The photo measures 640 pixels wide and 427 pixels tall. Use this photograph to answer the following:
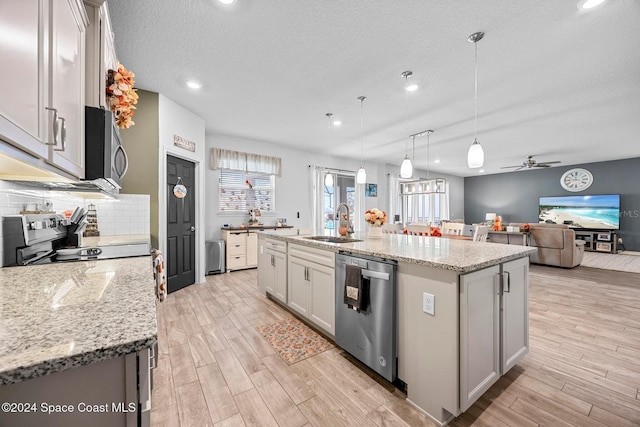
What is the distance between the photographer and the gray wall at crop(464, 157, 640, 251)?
7.25 m

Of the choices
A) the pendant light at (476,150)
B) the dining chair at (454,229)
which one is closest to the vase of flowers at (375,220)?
the pendant light at (476,150)

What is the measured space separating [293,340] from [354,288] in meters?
0.92

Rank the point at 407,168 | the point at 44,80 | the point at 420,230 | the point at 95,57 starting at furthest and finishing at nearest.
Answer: the point at 420,230 → the point at 407,168 → the point at 95,57 → the point at 44,80

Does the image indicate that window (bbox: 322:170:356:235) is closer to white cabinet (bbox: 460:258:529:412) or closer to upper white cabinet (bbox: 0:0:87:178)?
white cabinet (bbox: 460:258:529:412)

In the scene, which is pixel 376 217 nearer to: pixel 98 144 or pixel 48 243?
pixel 98 144

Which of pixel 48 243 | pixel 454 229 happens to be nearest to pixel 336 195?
pixel 454 229

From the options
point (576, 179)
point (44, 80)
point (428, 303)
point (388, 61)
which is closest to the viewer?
point (44, 80)

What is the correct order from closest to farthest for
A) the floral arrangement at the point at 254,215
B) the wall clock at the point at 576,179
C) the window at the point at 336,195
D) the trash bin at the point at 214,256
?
the trash bin at the point at 214,256, the floral arrangement at the point at 254,215, the window at the point at 336,195, the wall clock at the point at 576,179

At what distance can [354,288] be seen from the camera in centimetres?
188

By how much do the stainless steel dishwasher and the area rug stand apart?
20.6 ft

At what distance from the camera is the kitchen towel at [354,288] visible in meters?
1.83

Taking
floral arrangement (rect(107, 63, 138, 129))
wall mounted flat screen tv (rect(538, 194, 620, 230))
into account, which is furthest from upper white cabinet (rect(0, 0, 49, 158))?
wall mounted flat screen tv (rect(538, 194, 620, 230))

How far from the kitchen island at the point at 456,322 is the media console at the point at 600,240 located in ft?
28.1

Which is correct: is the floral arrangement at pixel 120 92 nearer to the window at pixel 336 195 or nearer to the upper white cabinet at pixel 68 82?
the upper white cabinet at pixel 68 82
